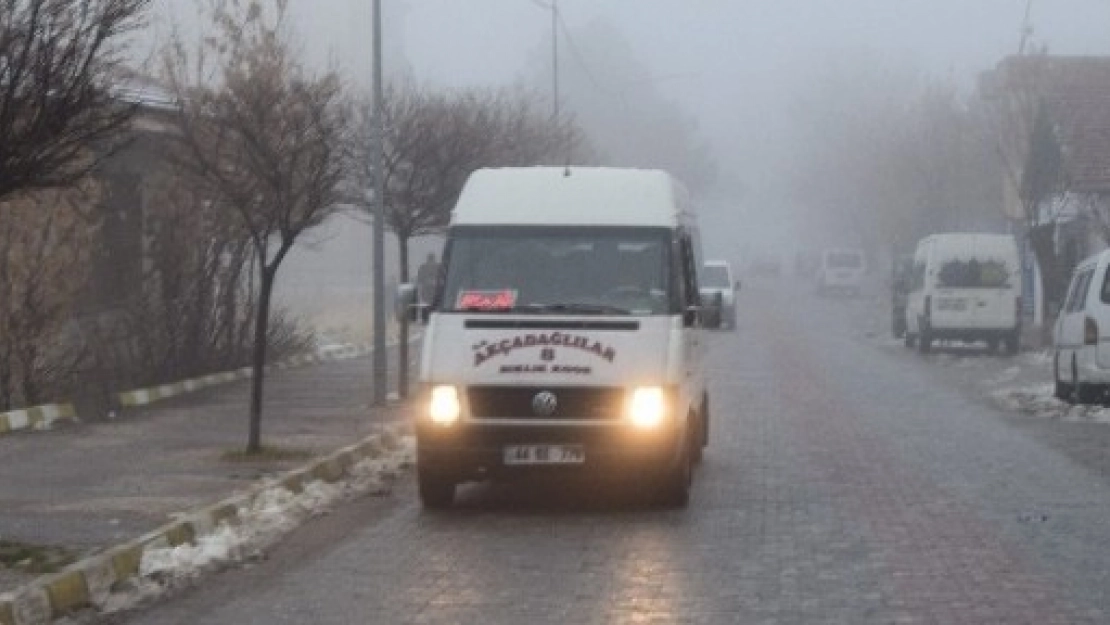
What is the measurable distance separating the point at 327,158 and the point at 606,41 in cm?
7868

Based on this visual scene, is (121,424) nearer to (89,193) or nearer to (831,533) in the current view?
(89,193)

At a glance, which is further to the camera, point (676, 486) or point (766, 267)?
point (766, 267)

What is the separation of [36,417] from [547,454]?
8355 millimetres

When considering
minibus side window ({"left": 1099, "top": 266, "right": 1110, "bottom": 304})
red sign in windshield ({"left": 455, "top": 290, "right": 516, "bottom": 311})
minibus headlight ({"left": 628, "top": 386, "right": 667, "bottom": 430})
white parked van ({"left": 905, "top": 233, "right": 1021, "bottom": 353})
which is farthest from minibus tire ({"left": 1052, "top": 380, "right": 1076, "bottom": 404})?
white parked van ({"left": 905, "top": 233, "right": 1021, "bottom": 353})

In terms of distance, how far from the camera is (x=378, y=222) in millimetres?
22219

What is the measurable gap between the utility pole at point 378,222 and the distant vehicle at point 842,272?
5290cm

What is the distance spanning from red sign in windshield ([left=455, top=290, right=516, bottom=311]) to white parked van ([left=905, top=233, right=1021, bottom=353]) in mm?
23723

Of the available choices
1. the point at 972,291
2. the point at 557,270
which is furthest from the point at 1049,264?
the point at 557,270

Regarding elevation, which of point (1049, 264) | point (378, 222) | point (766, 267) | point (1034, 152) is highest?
point (1034, 152)

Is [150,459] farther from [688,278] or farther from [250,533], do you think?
[688,278]

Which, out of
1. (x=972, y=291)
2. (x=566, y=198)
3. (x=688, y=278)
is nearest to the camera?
(x=566, y=198)

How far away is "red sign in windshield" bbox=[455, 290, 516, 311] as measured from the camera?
13.9m

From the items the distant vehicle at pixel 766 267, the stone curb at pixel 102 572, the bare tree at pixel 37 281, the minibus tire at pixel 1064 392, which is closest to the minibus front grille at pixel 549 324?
the stone curb at pixel 102 572

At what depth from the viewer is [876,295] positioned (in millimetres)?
76312
